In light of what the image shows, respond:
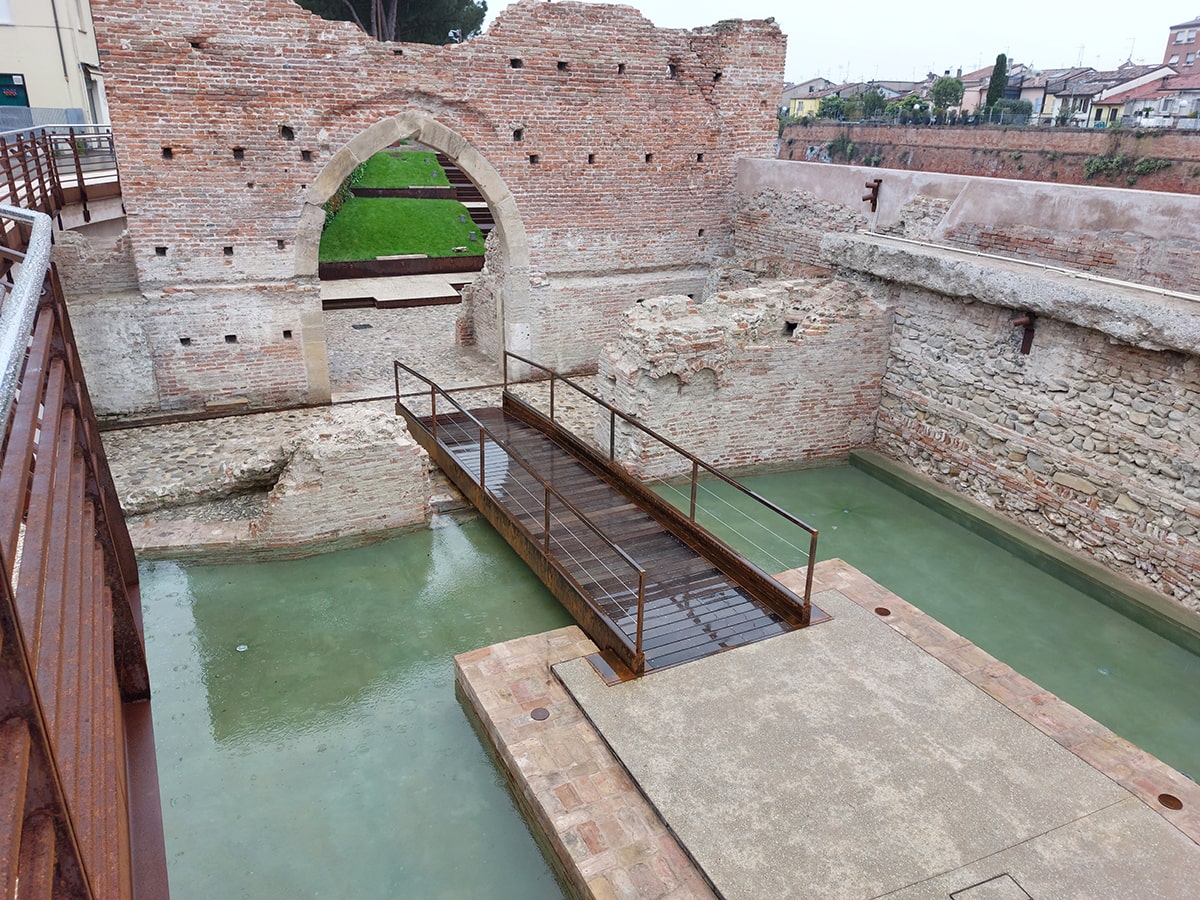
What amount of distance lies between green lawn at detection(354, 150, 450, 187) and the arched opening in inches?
539

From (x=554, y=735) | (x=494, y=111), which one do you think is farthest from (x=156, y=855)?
(x=494, y=111)

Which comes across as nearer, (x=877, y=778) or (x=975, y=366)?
(x=877, y=778)

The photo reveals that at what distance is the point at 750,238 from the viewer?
12273mm

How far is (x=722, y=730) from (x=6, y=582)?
411 centimetres

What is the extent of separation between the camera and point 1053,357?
7797 millimetres

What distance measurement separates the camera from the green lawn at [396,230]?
20.0 meters

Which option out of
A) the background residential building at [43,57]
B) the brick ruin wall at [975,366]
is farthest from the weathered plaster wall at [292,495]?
the background residential building at [43,57]

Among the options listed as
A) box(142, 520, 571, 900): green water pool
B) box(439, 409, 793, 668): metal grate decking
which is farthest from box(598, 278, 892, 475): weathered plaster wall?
box(142, 520, 571, 900): green water pool

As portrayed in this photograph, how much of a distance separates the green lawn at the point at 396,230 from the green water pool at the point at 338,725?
1344 cm

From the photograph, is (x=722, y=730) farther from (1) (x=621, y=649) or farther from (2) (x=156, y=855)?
(2) (x=156, y=855)

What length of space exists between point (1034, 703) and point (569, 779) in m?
3.06

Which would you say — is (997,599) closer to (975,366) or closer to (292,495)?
(975,366)

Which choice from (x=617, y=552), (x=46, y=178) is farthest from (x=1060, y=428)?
(x=46, y=178)

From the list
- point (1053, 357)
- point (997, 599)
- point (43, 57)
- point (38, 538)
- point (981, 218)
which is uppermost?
point (43, 57)
